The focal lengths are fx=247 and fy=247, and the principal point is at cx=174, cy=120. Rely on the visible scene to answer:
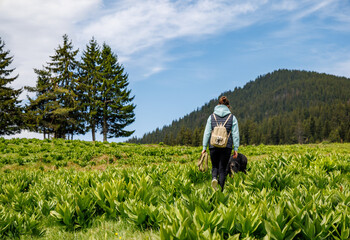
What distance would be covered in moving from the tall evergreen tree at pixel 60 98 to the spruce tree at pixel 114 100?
14.0ft

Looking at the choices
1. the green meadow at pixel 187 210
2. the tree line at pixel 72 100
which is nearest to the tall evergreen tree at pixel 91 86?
the tree line at pixel 72 100

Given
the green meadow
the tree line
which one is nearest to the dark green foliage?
the tree line

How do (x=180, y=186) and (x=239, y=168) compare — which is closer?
(x=180, y=186)

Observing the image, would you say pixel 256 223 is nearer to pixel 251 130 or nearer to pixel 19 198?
pixel 19 198

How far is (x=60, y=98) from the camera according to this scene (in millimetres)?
38031

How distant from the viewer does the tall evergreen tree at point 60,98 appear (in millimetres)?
36938

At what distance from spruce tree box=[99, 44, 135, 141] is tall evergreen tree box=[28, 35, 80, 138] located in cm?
427

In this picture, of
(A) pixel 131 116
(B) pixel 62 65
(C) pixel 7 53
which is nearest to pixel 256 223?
(A) pixel 131 116

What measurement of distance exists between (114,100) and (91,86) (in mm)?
4046


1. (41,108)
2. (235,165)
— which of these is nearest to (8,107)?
(41,108)

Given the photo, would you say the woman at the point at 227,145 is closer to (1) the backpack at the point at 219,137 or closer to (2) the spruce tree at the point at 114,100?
(1) the backpack at the point at 219,137

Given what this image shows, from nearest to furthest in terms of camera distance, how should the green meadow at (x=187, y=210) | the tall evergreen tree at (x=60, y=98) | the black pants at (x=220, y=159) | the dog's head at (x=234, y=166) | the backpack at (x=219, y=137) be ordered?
the green meadow at (x=187, y=210) → the backpack at (x=219, y=137) → the black pants at (x=220, y=159) → the dog's head at (x=234, y=166) → the tall evergreen tree at (x=60, y=98)

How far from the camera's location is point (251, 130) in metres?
123

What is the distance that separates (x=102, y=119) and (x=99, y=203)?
35.5 m
